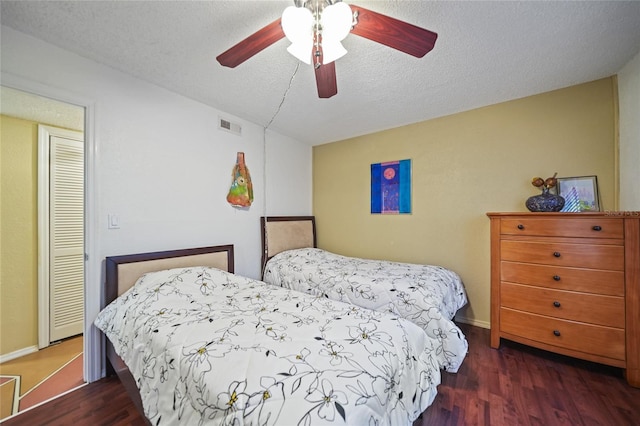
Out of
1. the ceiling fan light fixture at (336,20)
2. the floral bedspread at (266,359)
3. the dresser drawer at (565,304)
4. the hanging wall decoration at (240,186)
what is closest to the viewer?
the floral bedspread at (266,359)

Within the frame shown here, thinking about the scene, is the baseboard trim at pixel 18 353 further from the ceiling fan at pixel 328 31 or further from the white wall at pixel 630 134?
the white wall at pixel 630 134

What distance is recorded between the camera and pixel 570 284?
5.97 feet

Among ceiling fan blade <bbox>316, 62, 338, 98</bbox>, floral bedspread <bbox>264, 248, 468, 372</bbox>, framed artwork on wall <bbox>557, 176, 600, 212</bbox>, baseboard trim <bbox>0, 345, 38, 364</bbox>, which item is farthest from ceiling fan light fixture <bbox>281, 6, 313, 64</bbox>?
baseboard trim <bbox>0, 345, 38, 364</bbox>

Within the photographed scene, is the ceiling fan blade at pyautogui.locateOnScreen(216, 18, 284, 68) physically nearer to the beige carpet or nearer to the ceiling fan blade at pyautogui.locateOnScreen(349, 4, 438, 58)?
the ceiling fan blade at pyautogui.locateOnScreen(349, 4, 438, 58)

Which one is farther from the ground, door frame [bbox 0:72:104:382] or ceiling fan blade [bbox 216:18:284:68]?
ceiling fan blade [bbox 216:18:284:68]

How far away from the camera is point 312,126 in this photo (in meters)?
3.10

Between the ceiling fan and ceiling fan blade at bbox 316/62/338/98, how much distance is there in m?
0.05

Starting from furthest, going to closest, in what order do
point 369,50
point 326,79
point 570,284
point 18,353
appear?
point 18,353 → point 570,284 → point 369,50 → point 326,79

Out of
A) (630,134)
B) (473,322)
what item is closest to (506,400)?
(473,322)

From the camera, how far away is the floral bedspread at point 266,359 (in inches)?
31.9

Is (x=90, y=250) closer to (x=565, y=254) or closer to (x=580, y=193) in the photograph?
(x=565, y=254)

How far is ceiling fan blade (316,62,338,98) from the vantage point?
56.1 inches

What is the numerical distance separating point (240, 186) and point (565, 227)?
2.98 m

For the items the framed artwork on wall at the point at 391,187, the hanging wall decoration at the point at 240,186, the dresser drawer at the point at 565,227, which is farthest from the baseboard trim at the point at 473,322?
the hanging wall decoration at the point at 240,186
